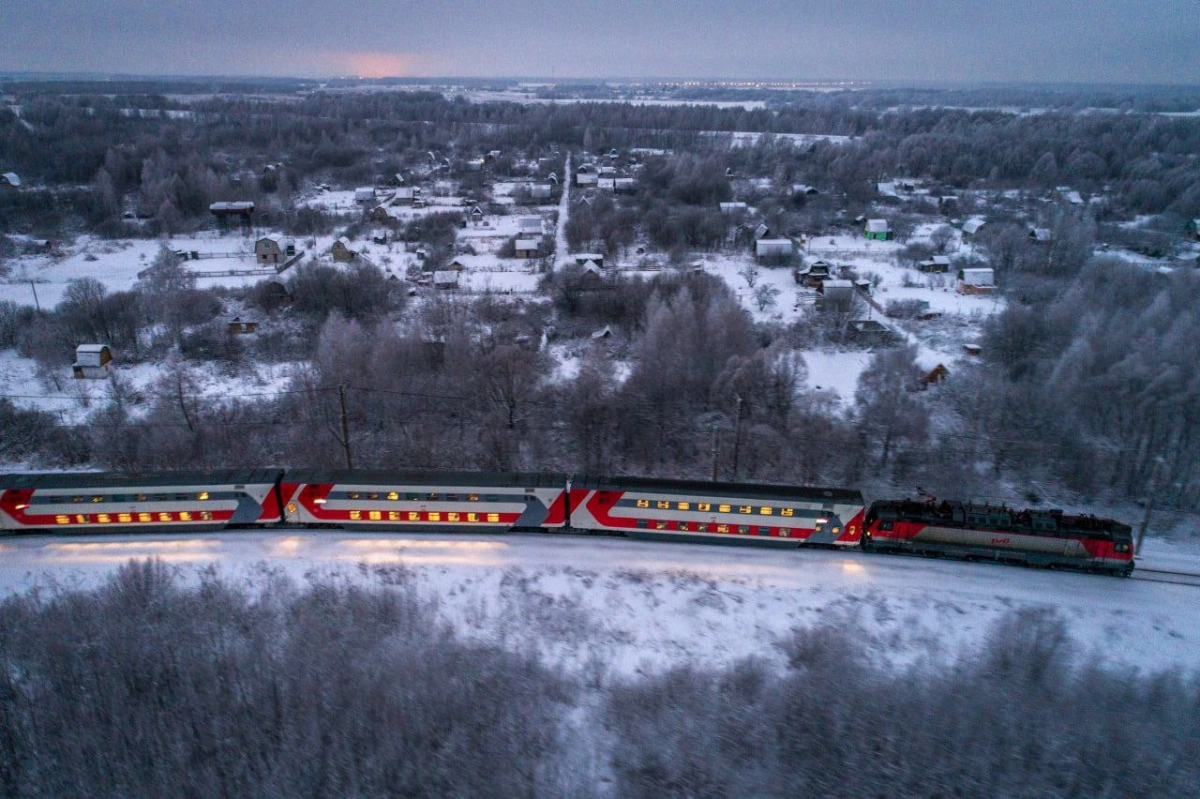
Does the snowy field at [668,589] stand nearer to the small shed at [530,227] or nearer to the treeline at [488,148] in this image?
the small shed at [530,227]

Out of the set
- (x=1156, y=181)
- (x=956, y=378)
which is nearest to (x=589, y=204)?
(x=956, y=378)

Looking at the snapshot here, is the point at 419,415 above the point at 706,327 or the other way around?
the other way around

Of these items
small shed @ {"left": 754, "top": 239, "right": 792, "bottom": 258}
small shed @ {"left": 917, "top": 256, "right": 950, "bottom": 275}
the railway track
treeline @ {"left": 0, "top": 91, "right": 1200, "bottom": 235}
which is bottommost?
the railway track

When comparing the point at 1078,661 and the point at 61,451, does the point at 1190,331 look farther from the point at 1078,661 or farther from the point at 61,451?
the point at 61,451

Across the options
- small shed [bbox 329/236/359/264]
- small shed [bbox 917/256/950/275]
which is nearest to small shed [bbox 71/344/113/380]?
small shed [bbox 329/236/359/264]

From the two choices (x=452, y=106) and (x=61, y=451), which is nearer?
(x=61, y=451)

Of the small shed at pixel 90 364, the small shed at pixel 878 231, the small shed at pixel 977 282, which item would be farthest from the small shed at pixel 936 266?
the small shed at pixel 90 364

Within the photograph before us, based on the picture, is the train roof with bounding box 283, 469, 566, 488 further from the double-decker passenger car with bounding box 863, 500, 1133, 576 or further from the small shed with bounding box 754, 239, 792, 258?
the small shed with bounding box 754, 239, 792, 258
